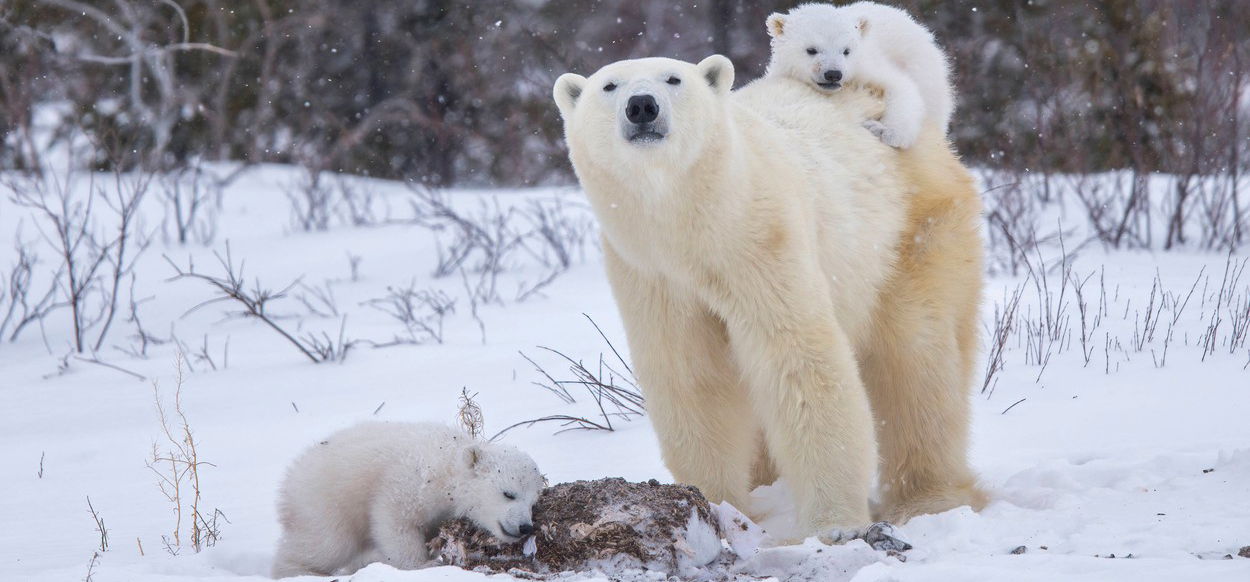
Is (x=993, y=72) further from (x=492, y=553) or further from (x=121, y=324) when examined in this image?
(x=492, y=553)

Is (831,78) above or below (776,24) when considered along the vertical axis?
below

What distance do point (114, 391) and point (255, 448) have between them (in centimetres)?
138

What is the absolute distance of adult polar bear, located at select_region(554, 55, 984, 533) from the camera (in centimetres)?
286

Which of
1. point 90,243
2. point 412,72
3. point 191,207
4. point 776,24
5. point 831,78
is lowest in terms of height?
point 90,243

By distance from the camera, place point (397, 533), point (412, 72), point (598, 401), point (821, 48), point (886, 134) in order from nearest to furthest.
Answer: point (397, 533) → point (886, 134) → point (821, 48) → point (598, 401) → point (412, 72)

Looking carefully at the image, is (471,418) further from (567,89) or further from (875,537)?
(875,537)

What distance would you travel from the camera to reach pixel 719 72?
119 inches

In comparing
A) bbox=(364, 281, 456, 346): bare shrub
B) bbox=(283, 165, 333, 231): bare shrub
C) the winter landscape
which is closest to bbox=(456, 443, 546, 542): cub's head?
the winter landscape

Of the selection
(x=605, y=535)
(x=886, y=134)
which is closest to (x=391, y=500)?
(x=605, y=535)

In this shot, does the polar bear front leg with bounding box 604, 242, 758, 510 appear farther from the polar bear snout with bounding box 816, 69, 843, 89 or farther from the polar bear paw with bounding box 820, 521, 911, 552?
the polar bear snout with bounding box 816, 69, 843, 89

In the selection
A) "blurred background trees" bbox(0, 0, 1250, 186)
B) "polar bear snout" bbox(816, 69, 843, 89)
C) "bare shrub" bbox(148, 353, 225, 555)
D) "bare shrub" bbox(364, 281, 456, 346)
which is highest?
"blurred background trees" bbox(0, 0, 1250, 186)

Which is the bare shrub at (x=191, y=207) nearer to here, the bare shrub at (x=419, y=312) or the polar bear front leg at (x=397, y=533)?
the bare shrub at (x=419, y=312)

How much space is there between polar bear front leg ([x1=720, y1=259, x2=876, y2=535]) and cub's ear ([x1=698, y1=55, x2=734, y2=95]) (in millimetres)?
501

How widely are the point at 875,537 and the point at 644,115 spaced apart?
3.75ft
